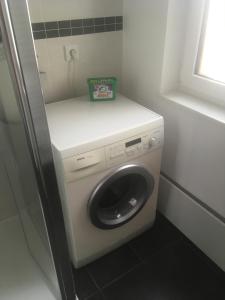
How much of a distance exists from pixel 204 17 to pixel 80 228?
119 centimetres

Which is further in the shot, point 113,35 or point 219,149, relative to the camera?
point 113,35

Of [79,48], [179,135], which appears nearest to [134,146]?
[179,135]

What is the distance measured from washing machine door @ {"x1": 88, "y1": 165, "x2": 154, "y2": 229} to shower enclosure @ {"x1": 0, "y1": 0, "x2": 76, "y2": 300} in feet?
1.15

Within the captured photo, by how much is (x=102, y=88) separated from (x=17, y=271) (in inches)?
44.9

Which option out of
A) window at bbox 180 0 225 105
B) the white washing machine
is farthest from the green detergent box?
window at bbox 180 0 225 105

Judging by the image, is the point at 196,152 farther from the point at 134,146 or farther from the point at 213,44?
the point at 213,44

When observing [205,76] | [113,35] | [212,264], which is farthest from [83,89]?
[212,264]

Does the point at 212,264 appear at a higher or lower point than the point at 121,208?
lower

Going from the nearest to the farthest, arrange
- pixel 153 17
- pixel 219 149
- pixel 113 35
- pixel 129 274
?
pixel 219 149 → pixel 153 17 → pixel 129 274 → pixel 113 35

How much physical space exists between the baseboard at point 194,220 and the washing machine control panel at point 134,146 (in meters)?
0.43

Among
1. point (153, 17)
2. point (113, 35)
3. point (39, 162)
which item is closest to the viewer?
point (39, 162)

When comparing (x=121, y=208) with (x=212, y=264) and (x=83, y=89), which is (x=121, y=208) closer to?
(x=212, y=264)

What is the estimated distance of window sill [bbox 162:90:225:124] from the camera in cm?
120

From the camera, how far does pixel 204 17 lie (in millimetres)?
1227
